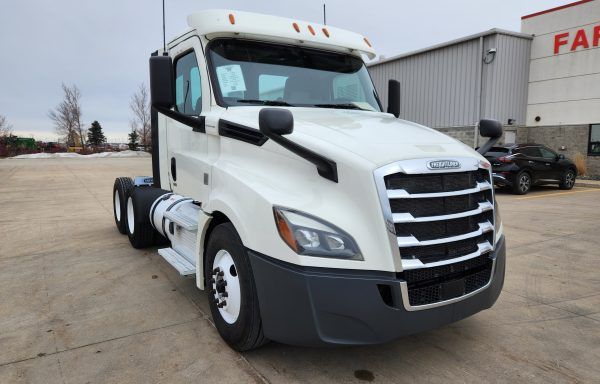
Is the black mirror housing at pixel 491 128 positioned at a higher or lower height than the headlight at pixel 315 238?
higher

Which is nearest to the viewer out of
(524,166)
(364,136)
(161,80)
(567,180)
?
(364,136)

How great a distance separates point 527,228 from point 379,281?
6.63m

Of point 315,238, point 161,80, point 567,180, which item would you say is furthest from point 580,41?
point 315,238

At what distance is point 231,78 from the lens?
3.77m

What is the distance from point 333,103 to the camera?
4059mm

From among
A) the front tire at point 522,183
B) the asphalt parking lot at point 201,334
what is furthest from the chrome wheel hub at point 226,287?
the front tire at point 522,183

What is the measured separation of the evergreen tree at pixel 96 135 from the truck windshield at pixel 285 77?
7525 centimetres

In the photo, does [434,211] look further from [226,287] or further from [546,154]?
[546,154]

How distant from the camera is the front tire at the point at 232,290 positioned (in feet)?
9.51

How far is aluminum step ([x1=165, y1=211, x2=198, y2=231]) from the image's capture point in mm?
4070

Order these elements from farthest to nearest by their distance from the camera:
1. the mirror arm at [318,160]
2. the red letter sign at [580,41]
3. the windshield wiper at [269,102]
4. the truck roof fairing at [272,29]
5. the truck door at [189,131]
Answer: the red letter sign at [580,41], the truck door at [189,131], the truck roof fairing at [272,29], the windshield wiper at [269,102], the mirror arm at [318,160]

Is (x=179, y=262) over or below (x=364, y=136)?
below

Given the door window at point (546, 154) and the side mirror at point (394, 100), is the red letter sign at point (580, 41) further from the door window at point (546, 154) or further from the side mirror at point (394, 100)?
the side mirror at point (394, 100)

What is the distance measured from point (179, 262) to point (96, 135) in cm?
7733
